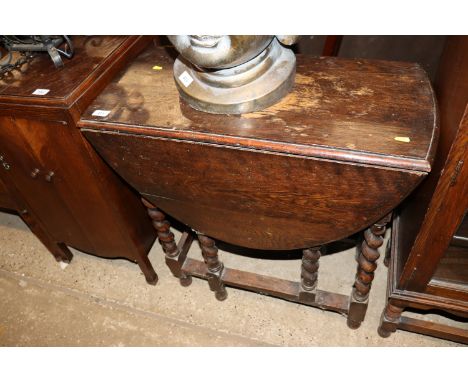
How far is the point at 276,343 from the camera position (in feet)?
5.05

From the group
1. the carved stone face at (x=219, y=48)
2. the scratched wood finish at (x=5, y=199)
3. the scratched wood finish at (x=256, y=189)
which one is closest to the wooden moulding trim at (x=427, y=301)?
the scratched wood finish at (x=256, y=189)

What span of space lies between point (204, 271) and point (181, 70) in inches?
34.1

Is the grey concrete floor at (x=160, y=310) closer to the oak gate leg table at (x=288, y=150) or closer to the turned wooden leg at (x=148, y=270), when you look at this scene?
the turned wooden leg at (x=148, y=270)

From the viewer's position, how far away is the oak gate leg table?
0.90 meters

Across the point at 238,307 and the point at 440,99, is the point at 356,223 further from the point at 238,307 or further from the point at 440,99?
the point at 238,307

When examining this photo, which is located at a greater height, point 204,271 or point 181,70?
point 181,70

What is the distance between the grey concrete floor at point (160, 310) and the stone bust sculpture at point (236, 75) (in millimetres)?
978

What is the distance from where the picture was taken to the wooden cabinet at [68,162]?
115 centimetres

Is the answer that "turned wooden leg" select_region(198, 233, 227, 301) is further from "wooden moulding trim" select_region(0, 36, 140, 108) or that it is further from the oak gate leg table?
"wooden moulding trim" select_region(0, 36, 140, 108)

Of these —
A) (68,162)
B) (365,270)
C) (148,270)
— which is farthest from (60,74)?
(365,270)

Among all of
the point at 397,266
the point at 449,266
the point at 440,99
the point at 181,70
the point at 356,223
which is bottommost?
the point at 397,266

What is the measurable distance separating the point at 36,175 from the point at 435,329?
154 cm

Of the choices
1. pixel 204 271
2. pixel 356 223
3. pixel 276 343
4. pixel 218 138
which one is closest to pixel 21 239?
Answer: pixel 204 271

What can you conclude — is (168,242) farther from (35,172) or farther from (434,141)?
(434,141)
